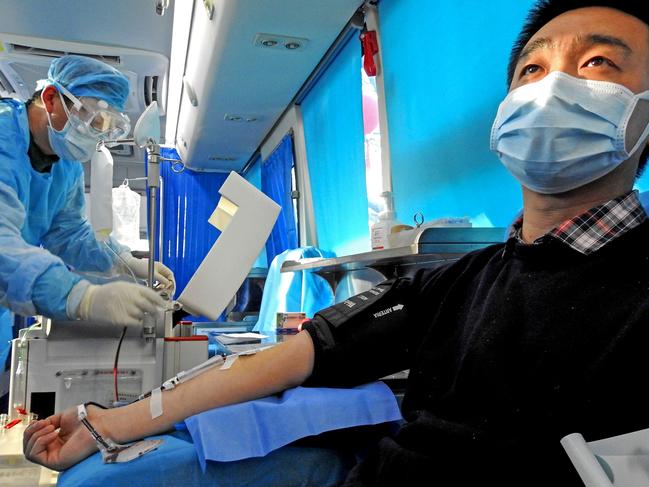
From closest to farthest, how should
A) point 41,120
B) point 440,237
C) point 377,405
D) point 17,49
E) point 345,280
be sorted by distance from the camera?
1. point 377,405
2. point 440,237
3. point 41,120
4. point 345,280
5. point 17,49

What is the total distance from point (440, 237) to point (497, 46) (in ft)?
2.20

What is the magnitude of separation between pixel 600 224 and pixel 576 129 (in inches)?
6.6

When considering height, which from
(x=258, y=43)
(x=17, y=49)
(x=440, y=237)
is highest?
(x=17, y=49)

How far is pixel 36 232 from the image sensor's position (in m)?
2.12

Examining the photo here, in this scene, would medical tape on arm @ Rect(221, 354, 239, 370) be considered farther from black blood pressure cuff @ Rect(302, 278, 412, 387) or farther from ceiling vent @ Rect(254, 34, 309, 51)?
ceiling vent @ Rect(254, 34, 309, 51)

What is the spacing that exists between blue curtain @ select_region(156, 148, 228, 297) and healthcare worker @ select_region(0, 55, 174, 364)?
107 inches

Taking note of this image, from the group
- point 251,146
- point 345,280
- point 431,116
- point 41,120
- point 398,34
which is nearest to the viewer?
point 41,120

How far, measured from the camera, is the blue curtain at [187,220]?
17.3ft

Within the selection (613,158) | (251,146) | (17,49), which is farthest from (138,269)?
(251,146)

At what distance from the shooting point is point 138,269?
2.12 metres

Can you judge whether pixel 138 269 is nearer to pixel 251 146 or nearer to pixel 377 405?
pixel 377 405

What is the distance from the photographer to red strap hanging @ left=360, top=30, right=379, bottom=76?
95.1 inches

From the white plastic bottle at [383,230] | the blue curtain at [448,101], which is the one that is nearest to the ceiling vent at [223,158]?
the blue curtain at [448,101]

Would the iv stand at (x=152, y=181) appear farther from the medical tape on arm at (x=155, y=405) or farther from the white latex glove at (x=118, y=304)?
the medical tape on arm at (x=155, y=405)
